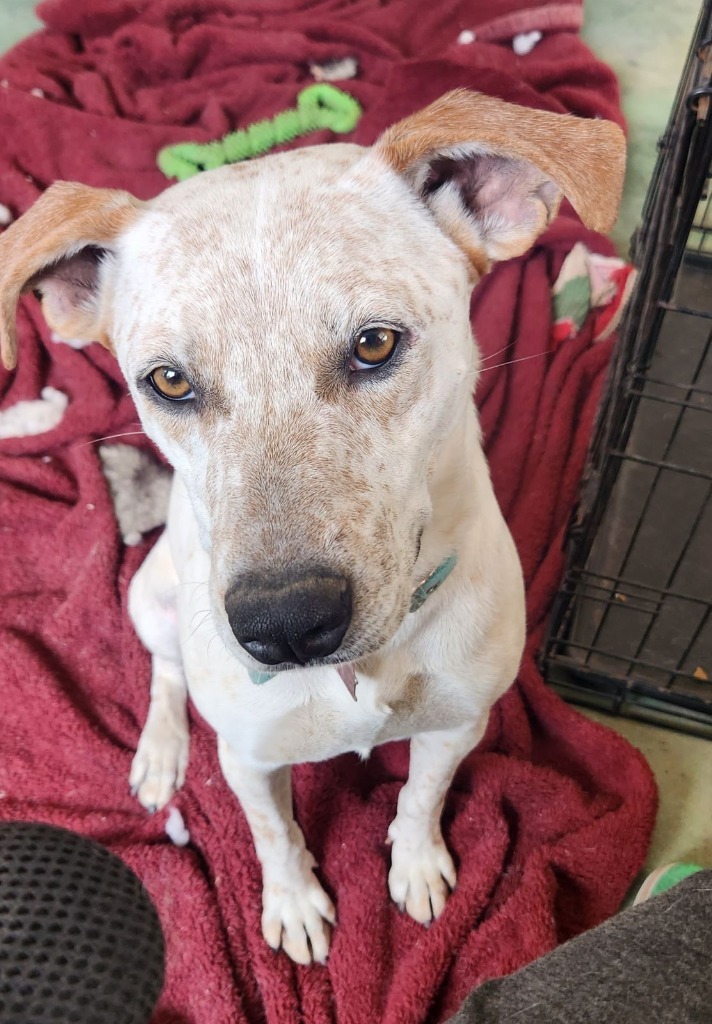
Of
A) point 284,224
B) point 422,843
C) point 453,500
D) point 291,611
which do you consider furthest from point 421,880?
point 284,224

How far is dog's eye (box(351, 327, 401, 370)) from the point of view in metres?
1.14

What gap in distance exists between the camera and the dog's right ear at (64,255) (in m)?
1.27

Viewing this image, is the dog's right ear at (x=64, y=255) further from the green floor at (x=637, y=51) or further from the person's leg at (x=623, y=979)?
the green floor at (x=637, y=51)

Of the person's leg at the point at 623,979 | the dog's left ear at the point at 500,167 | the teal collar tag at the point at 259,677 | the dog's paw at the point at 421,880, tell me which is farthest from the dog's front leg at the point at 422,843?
the dog's left ear at the point at 500,167

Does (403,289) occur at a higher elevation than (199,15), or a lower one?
lower

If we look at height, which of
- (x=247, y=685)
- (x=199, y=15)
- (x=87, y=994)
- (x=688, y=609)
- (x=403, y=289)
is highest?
(x=199, y=15)

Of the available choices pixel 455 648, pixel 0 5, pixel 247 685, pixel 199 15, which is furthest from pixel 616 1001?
pixel 0 5

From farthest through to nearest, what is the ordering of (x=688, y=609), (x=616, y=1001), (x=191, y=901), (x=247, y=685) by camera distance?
1. (x=688, y=609)
2. (x=191, y=901)
3. (x=247, y=685)
4. (x=616, y=1001)

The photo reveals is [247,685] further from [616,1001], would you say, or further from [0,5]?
[0,5]

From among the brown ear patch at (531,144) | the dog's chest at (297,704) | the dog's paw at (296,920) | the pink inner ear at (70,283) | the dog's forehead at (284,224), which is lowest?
the dog's paw at (296,920)

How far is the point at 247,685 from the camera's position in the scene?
1.41 metres

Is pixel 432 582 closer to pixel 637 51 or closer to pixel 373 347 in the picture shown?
pixel 373 347

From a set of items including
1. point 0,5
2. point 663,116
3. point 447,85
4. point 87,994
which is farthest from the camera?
point 0,5

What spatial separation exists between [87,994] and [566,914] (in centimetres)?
141
